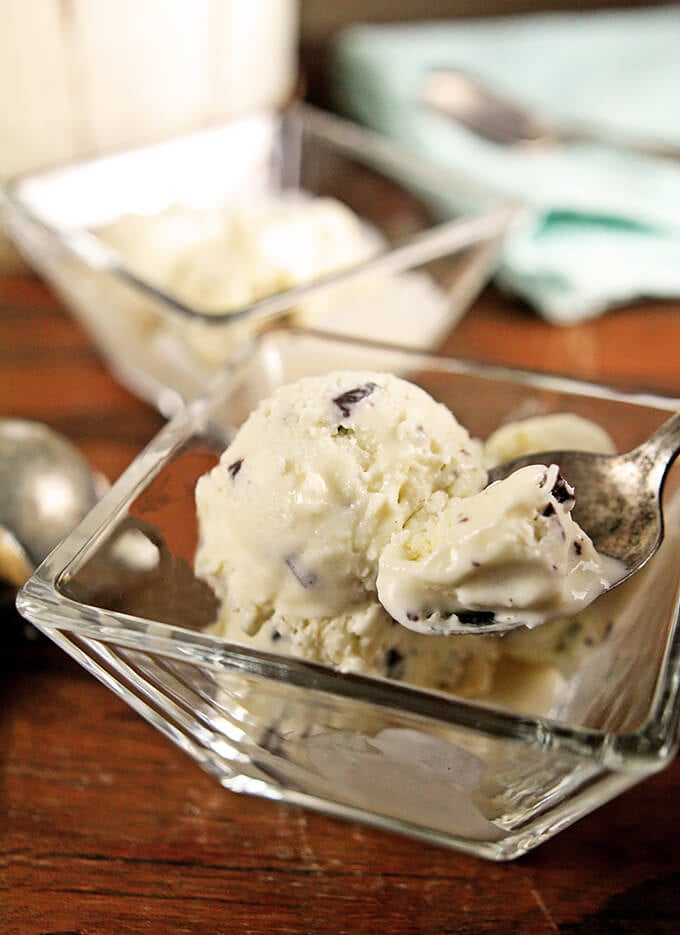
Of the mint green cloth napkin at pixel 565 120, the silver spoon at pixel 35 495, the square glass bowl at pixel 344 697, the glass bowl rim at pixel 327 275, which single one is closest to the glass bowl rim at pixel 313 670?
the square glass bowl at pixel 344 697

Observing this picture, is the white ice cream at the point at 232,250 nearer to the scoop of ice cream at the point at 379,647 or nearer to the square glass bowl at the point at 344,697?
the square glass bowl at the point at 344,697

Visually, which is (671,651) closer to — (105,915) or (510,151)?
(105,915)

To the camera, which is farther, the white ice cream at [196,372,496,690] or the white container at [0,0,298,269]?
the white container at [0,0,298,269]

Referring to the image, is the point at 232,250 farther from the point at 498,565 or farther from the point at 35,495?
the point at 498,565

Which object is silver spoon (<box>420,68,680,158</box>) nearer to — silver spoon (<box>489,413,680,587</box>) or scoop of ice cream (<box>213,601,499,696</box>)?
silver spoon (<box>489,413,680,587</box>)

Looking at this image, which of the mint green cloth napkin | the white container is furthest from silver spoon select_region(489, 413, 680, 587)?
the white container

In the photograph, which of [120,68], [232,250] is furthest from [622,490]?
[120,68]
